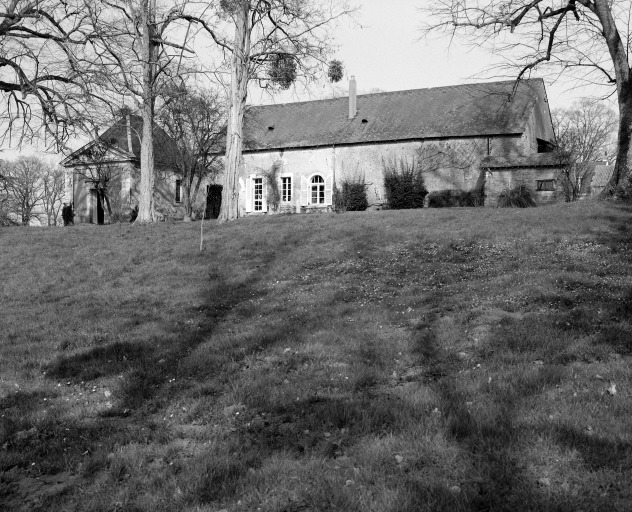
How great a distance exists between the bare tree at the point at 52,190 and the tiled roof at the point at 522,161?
178 ft

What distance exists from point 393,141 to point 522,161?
9.38 metres

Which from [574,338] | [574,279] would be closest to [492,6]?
[574,279]

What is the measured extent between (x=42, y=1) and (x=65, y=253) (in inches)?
489

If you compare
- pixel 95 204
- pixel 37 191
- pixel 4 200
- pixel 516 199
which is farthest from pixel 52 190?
pixel 516 199

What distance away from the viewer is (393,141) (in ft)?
119

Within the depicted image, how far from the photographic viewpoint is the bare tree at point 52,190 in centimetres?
6744

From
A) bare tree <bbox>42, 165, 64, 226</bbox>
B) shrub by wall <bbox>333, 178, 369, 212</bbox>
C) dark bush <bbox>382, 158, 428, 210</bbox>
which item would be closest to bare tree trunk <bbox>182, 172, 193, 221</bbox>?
shrub by wall <bbox>333, 178, 369, 212</bbox>

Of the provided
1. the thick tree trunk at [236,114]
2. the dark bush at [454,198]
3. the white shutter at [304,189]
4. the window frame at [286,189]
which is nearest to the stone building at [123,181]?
the window frame at [286,189]

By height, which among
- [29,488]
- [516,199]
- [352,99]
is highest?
[352,99]

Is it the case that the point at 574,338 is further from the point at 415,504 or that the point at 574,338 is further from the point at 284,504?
the point at 284,504

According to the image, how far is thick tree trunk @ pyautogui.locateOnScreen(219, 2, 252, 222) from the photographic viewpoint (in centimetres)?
2166

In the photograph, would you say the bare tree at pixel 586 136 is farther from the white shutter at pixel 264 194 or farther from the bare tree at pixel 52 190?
the bare tree at pixel 52 190

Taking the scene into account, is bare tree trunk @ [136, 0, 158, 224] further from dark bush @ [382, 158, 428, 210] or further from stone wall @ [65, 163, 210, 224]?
dark bush @ [382, 158, 428, 210]

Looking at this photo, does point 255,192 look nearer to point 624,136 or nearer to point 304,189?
point 304,189
